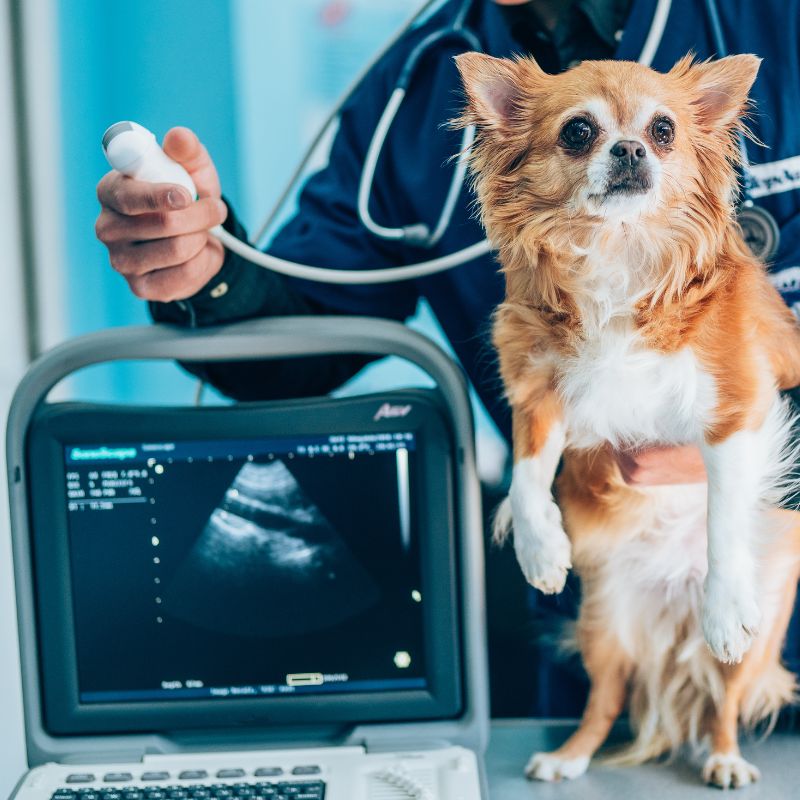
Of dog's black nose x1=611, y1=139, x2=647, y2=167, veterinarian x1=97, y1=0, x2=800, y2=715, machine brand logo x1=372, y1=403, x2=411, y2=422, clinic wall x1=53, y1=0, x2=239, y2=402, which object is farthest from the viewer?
clinic wall x1=53, y1=0, x2=239, y2=402

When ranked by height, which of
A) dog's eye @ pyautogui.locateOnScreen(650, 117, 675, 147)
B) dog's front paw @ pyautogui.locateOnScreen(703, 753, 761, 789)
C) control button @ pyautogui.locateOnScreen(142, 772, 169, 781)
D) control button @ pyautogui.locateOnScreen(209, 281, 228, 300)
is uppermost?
dog's eye @ pyautogui.locateOnScreen(650, 117, 675, 147)

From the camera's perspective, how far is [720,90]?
22.0 inches

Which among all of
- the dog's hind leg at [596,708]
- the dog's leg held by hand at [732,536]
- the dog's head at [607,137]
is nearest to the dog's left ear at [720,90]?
the dog's head at [607,137]

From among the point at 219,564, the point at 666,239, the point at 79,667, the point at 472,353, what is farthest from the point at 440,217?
the point at 79,667

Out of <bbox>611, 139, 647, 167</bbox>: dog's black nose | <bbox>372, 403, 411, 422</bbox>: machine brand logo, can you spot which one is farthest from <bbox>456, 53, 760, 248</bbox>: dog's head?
<bbox>372, 403, 411, 422</bbox>: machine brand logo

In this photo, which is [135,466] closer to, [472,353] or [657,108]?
[472,353]

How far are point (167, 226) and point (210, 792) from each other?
451 millimetres

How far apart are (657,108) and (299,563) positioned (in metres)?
0.46

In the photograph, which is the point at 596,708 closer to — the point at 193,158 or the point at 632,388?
the point at 632,388

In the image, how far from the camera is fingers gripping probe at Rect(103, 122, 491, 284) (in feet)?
1.99

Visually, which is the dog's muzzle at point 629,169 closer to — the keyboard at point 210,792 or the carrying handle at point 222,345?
the carrying handle at point 222,345

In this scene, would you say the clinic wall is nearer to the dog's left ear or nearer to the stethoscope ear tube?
the stethoscope ear tube

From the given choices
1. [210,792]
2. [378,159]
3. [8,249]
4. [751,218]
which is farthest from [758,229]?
[8,249]

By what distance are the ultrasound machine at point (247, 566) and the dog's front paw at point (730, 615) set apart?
0.65ft
